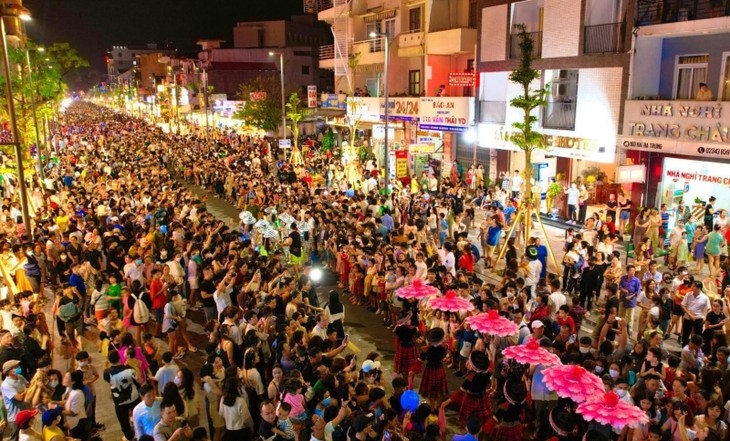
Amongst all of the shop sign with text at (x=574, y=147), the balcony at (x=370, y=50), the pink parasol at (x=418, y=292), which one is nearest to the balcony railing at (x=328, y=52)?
the balcony at (x=370, y=50)

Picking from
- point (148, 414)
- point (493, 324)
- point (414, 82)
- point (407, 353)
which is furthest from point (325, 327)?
point (414, 82)

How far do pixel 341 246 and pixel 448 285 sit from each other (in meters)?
4.44

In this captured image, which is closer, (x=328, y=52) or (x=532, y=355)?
(x=532, y=355)

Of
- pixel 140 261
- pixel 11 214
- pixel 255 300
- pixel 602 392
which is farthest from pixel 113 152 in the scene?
pixel 602 392

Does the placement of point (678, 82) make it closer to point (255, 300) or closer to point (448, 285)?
point (448, 285)

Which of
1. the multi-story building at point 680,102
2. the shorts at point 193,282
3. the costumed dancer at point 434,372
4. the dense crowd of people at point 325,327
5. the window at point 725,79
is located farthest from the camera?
the window at point 725,79

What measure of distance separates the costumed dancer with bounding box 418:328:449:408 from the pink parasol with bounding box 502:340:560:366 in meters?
1.12

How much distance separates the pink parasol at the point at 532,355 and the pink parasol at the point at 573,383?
0.21 meters

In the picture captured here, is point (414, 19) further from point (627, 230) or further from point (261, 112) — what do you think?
point (627, 230)

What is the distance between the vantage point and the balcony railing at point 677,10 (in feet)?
50.2

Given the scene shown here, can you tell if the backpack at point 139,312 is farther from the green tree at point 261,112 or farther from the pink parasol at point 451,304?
the green tree at point 261,112

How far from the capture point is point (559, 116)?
20031 millimetres

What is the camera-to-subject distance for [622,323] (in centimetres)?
844

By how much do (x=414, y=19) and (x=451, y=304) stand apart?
23.7m
